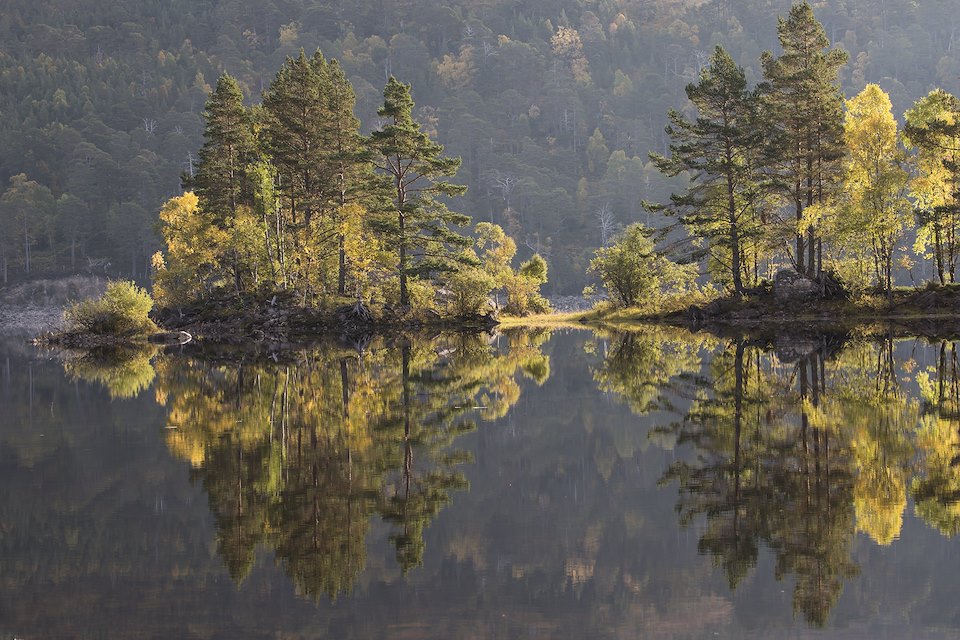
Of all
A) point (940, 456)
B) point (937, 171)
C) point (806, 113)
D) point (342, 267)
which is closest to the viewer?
point (940, 456)

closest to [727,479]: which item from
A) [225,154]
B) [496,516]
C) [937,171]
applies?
[496,516]

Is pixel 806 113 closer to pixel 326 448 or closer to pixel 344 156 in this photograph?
pixel 344 156

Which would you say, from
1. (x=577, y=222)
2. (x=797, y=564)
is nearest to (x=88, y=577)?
(x=797, y=564)

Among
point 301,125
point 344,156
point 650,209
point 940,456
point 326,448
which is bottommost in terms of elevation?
point 940,456

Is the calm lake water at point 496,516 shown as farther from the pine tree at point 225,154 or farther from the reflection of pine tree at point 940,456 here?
the pine tree at point 225,154

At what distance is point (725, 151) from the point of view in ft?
186

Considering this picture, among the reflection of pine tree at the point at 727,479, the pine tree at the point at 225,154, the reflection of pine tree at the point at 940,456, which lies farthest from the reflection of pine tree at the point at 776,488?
A: the pine tree at the point at 225,154

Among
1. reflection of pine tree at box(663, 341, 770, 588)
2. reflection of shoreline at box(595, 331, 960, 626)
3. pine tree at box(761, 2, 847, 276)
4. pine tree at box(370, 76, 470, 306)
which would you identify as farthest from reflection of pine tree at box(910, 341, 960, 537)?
pine tree at box(370, 76, 470, 306)

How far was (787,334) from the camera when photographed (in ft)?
134

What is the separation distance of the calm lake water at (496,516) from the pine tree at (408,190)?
129ft

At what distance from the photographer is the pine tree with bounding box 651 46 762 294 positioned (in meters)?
55.1

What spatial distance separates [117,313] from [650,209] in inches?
1328

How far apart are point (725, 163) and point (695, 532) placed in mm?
48369

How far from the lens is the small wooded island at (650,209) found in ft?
168
